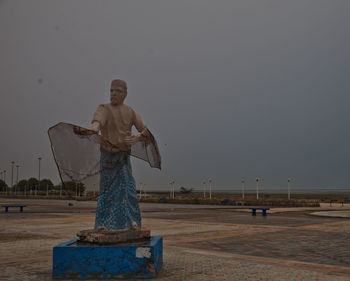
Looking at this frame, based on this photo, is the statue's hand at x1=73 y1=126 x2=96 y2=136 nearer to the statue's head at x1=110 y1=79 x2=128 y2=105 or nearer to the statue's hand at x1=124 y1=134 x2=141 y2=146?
the statue's hand at x1=124 y1=134 x2=141 y2=146

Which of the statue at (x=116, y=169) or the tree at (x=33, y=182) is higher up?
the statue at (x=116, y=169)

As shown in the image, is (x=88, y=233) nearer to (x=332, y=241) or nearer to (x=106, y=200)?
(x=106, y=200)

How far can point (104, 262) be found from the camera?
5.18 meters

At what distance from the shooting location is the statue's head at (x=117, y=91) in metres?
6.01

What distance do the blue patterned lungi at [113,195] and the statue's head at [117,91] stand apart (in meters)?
0.95

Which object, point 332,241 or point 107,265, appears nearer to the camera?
point 107,265

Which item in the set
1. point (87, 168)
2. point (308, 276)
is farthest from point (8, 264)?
point (308, 276)

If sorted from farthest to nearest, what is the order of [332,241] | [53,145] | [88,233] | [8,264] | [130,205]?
[332,241], [8,264], [130,205], [88,233], [53,145]

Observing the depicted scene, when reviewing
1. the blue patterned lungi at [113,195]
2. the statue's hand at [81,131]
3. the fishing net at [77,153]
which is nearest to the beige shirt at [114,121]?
the blue patterned lungi at [113,195]

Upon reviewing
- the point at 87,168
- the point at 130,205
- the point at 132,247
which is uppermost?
the point at 87,168

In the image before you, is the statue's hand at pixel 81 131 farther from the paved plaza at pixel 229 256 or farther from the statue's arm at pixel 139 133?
the paved plaza at pixel 229 256

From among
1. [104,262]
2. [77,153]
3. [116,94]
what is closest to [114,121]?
[116,94]

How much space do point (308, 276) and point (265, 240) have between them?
4.33 m

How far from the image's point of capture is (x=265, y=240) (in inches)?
385
